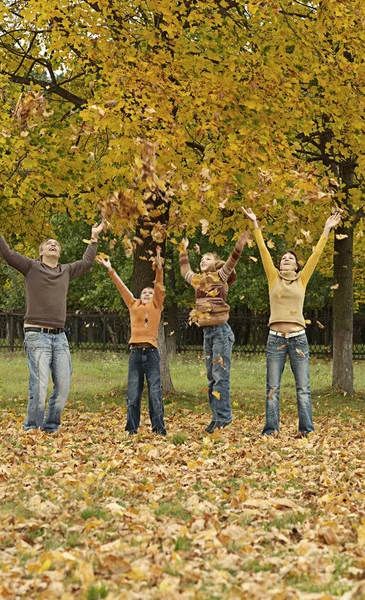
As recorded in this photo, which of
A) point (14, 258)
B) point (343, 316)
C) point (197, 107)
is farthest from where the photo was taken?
point (343, 316)

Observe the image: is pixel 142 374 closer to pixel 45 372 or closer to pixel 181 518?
pixel 45 372

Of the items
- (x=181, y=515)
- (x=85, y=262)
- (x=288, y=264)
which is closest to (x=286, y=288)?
(x=288, y=264)

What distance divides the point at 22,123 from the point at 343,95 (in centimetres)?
470

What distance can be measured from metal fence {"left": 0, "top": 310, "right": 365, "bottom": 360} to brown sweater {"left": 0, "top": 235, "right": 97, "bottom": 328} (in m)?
20.7

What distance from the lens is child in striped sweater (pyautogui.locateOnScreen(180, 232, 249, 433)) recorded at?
9.05m

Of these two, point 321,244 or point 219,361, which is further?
point 219,361

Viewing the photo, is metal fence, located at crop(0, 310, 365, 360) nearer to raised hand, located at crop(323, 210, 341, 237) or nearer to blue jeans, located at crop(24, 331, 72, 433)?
blue jeans, located at crop(24, 331, 72, 433)

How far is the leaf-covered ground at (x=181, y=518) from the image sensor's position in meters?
4.17

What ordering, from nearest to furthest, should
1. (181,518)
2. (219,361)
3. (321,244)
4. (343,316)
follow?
(181,518) < (321,244) < (219,361) < (343,316)

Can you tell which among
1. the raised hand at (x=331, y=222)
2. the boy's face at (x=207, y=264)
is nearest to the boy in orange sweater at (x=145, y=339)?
the boy's face at (x=207, y=264)

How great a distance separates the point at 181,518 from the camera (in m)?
5.45

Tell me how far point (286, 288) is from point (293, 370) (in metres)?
0.92

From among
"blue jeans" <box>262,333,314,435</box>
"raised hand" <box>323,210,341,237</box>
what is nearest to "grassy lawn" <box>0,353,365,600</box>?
"blue jeans" <box>262,333,314,435</box>

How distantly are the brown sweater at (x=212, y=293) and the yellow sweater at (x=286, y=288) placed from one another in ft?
1.17
